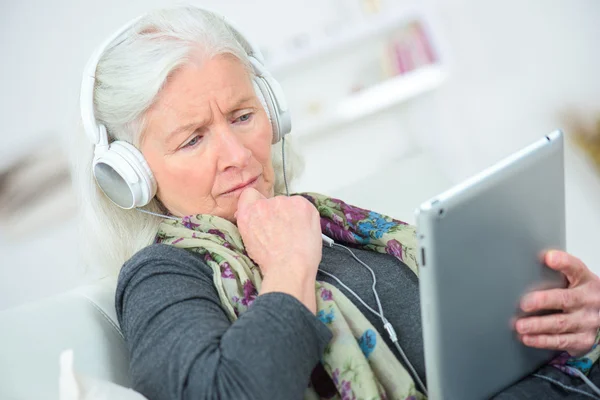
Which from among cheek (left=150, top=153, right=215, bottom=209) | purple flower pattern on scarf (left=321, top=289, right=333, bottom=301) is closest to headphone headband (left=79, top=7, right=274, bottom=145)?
cheek (left=150, top=153, right=215, bottom=209)

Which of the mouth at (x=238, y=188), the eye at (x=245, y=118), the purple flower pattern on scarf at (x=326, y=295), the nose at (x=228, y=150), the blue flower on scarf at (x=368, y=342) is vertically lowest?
the blue flower on scarf at (x=368, y=342)

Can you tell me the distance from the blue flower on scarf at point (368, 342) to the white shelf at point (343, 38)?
1.90 m

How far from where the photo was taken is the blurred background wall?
241cm

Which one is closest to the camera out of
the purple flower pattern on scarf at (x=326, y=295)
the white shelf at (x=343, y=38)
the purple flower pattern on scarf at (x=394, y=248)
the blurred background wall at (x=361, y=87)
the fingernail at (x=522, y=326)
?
the fingernail at (x=522, y=326)

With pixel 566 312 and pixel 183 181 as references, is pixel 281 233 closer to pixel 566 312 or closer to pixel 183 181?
pixel 183 181

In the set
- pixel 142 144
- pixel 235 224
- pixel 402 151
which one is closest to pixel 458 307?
pixel 235 224

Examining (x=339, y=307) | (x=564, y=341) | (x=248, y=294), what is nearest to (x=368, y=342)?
(x=339, y=307)

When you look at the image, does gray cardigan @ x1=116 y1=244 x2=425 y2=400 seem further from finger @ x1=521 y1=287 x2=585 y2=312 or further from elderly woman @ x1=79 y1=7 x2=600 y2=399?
finger @ x1=521 y1=287 x2=585 y2=312

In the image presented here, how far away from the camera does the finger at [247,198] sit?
1176 millimetres

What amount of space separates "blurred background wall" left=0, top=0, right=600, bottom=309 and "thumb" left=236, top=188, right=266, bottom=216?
4.82 feet

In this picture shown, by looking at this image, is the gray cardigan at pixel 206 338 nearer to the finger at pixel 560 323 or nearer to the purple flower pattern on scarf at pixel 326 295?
the purple flower pattern on scarf at pixel 326 295

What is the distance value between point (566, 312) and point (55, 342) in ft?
2.86

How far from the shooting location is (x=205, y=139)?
1187 mm

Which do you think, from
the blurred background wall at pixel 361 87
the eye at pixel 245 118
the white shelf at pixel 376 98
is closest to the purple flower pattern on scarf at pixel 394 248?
the eye at pixel 245 118
